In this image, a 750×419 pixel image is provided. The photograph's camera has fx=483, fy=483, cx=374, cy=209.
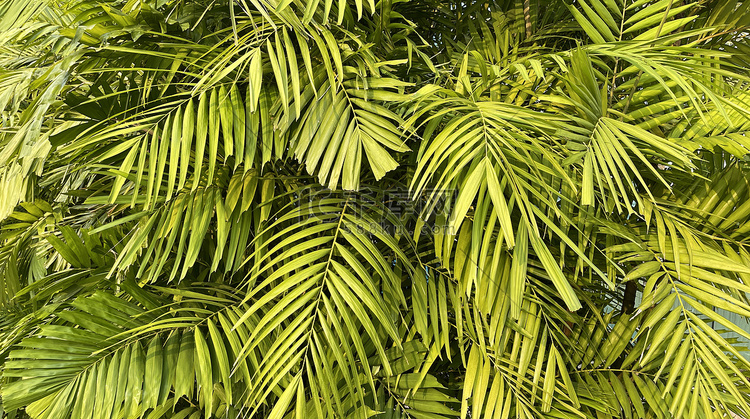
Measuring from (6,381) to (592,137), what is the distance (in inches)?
32.8

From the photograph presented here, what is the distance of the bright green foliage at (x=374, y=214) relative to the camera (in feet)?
1.89

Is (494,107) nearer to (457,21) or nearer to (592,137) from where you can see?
(592,137)

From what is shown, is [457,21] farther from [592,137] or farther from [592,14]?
[592,137]

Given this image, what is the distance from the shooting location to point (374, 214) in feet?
2.41

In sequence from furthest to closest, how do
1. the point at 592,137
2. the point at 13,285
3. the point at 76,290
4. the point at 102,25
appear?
the point at 13,285, the point at 76,290, the point at 102,25, the point at 592,137

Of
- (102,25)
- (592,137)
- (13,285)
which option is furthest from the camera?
(13,285)

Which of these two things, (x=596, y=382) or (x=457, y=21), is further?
(x=457, y=21)

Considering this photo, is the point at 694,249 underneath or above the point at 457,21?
underneath

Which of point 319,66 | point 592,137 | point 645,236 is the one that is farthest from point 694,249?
point 319,66

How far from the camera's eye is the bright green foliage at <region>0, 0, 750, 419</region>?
58 cm

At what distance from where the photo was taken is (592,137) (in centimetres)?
55

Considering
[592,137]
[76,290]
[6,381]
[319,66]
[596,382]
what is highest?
[319,66]

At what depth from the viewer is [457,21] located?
97cm

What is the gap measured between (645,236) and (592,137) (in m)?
0.28
